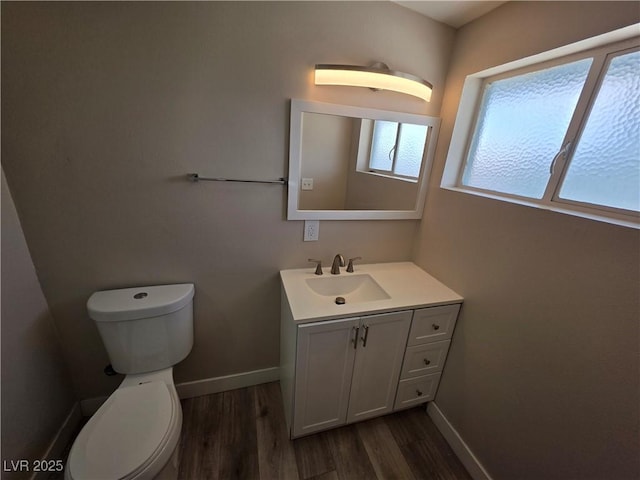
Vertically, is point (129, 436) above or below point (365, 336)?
below

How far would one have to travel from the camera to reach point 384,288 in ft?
4.77

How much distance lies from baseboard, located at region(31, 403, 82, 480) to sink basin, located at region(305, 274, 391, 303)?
1488mm

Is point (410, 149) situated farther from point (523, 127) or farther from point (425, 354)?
point (425, 354)

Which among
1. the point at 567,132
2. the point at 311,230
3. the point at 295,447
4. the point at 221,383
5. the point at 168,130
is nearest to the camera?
the point at 567,132

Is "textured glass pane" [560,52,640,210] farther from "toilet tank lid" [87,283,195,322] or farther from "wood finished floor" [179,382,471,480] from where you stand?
"toilet tank lid" [87,283,195,322]

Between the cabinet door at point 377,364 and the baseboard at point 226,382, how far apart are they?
635 mm

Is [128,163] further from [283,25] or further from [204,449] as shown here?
[204,449]

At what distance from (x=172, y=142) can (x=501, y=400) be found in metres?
1.99

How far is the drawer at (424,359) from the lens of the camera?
143 centimetres

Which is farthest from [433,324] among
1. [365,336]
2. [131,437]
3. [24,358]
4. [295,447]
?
[24,358]

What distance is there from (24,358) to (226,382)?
3.27ft

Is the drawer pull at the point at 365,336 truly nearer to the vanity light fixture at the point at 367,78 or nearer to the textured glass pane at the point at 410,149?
the textured glass pane at the point at 410,149

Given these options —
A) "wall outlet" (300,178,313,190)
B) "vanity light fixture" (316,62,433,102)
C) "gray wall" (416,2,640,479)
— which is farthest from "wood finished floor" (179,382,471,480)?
"vanity light fixture" (316,62,433,102)

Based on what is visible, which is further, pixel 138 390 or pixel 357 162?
pixel 357 162
